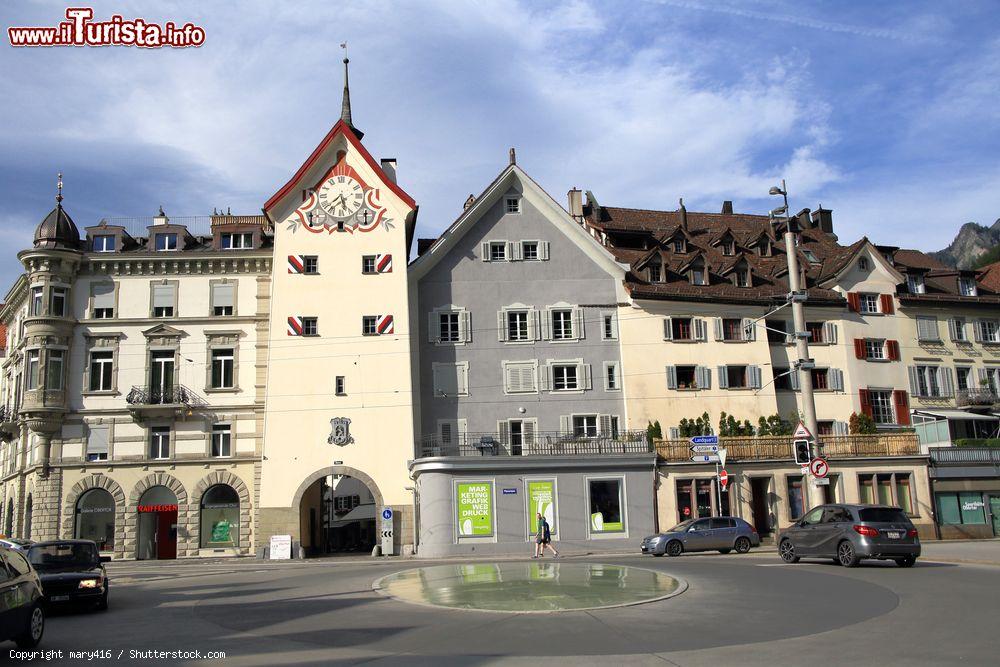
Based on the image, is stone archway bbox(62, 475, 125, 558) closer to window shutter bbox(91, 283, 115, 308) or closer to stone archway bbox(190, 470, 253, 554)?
stone archway bbox(190, 470, 253, 554)

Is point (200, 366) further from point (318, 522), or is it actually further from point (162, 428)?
point (318, 522)

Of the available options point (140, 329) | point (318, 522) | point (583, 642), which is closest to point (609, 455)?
point (318, 522)

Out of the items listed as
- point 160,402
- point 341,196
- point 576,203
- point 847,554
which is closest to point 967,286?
point 576,203

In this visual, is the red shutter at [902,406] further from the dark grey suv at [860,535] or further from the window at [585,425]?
the dark grey suv at [860,535]

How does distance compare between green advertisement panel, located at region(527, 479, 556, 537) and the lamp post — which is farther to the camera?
green advertisement panel, located at region(527, 479, 556, 537)

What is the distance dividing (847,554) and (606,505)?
20.0 m

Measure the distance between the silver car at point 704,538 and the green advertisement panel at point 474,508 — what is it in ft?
28.6

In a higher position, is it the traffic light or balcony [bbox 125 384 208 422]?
balcony [bbox 125 384 208 422]

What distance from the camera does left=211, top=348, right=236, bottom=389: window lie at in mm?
48938

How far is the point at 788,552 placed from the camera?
27047 millimetres

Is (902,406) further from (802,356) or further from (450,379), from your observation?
(450,379)

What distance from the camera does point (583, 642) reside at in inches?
532

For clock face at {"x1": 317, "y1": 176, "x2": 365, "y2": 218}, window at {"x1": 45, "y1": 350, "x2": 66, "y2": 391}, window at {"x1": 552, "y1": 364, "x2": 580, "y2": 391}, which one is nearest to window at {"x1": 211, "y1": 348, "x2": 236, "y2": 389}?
window at {"x1": 45, "y1": 350, "x2": 66, "y2": 391}

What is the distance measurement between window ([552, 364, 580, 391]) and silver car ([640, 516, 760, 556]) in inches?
532
